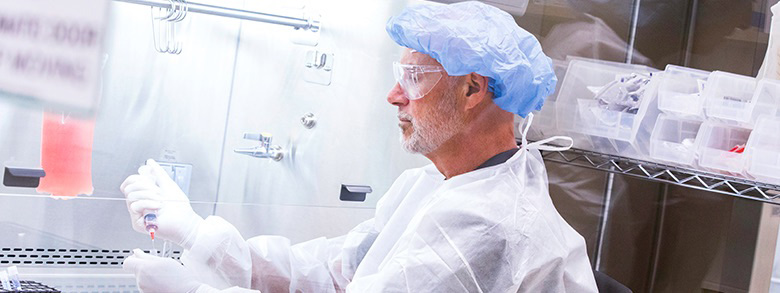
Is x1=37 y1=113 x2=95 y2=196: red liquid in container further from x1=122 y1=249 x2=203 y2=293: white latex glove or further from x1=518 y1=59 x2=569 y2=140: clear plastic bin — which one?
x1=518 y1=59 x2=569 y2=140: clear plastic bin

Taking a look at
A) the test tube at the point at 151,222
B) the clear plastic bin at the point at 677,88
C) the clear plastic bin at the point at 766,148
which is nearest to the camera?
the test tube at the point at 151,222

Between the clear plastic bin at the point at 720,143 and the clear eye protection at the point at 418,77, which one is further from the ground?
the clear eye protection at the point at 418,77

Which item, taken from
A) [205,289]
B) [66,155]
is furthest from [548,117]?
[66,155]

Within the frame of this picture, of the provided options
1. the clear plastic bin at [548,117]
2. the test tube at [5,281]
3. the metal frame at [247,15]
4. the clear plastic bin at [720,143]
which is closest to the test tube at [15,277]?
the test tube at [5,281]

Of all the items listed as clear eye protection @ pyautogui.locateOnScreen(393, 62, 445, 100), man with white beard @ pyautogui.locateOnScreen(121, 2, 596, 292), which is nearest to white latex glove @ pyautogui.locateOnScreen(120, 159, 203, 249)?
man with white beard @ pyautogui.locateOnScreen(121, 2, 596, 292)

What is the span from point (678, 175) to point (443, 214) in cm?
86

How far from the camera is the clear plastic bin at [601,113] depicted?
6.48 ft

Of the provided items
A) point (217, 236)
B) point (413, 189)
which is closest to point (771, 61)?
point (413, 189)

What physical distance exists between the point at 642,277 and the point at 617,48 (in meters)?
0.78

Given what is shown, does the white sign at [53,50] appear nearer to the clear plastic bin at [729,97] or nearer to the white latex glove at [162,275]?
the white latex glove at [162,275]

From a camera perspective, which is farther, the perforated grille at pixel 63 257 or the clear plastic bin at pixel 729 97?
the clear plastic bin at pixel 729 97

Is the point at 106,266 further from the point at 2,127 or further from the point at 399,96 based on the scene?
the point at 399,96

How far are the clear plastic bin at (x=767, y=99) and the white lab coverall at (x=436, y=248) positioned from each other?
51 centimetres

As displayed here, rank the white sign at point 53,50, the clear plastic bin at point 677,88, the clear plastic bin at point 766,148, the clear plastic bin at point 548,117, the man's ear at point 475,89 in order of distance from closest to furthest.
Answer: the white sign at point 53,50 < the man's ear at point 475,89 < the clear plastic bin at point 766,148 < the clear plastic bin at point 677,88 < the clear plastic bin at point 548,117
